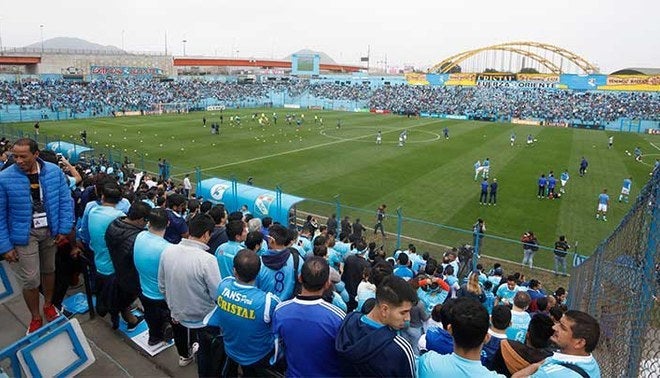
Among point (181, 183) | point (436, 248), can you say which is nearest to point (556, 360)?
point (436, 248)

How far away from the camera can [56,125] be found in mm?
45562

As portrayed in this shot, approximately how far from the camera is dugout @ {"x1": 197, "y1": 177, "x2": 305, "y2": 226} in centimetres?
1594

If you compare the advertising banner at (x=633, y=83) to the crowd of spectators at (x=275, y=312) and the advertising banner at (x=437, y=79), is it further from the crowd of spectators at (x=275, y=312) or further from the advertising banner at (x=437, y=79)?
the crowd of spectators at (x=275, y=312)

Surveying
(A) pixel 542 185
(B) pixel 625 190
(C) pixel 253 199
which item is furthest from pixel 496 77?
(C) pixel 253 199

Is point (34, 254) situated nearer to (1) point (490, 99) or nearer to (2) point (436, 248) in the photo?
(2) point (436, 248)

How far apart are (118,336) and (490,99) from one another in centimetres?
7668

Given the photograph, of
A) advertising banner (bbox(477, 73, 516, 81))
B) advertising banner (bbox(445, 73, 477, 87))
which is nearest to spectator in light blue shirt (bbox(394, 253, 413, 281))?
advertising banner (bbox(445, 73, 477, 87))

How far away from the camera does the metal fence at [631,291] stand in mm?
3748

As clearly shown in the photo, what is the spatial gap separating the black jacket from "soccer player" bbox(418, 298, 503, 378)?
3.78 meters

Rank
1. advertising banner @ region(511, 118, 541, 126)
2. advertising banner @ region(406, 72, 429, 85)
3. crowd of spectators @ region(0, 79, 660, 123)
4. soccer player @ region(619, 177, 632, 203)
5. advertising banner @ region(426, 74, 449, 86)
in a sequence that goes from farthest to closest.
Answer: advertising banner @ region(406, 72, 429, 85) → advertising banner @ region(426, 74, 449, 86) → advertising banner @ region(511, 118, 541, 126) → crowd of spectators @ region(0, 79, 660, 123) → soccer player @ region(619, 177, 632, 203)

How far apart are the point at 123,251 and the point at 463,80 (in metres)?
85.9

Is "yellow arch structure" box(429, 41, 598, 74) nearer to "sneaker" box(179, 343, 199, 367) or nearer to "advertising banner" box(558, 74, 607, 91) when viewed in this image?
"advertising banner" box(558, 74, 607, 91)

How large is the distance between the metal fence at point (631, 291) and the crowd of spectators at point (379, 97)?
59.2 m

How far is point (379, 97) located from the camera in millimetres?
80250
